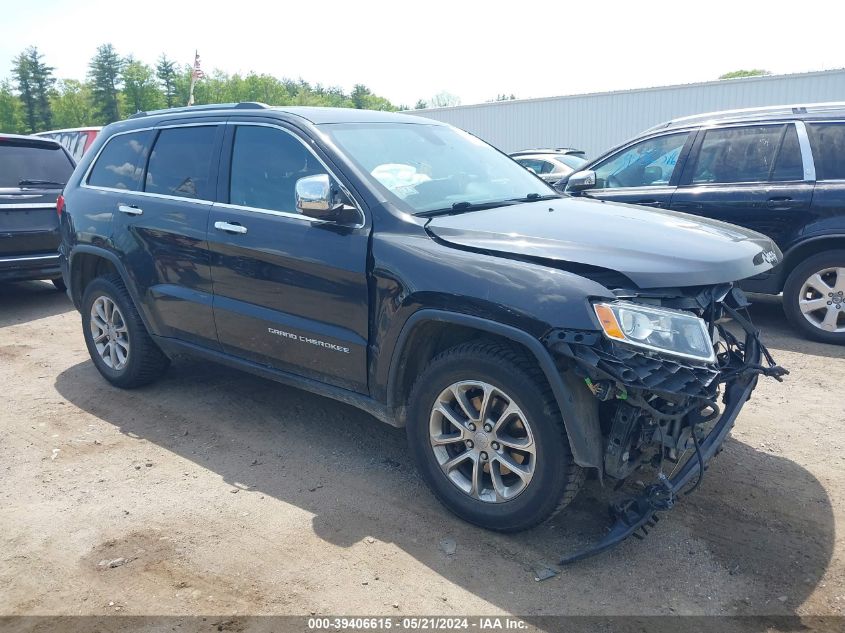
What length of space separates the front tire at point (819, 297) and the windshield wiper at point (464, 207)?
10.8 feet

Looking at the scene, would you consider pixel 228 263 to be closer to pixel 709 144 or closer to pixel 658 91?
pixel 709 144

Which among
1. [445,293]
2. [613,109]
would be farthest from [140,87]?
[445,293]

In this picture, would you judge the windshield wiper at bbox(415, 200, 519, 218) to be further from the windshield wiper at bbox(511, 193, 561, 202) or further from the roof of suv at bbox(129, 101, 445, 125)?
the roof of suv at bbox(129, 101, 445, 125)

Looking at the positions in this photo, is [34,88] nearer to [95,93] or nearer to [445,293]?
[95,93]

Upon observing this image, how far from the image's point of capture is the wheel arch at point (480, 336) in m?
2.82

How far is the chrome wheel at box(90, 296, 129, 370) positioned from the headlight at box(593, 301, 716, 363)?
3.72m

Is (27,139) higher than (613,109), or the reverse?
(613,109)

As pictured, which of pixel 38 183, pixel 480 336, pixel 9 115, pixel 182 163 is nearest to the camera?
pixel 480 336

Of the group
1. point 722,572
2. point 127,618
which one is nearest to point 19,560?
point 127,618

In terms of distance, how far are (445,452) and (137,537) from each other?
60.1 inches

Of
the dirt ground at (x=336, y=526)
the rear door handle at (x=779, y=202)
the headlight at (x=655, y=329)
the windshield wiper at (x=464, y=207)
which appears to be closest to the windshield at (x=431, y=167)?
the windshield wiper at (x=464, y=207)

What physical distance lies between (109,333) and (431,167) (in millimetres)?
2869

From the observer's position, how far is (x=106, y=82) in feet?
183

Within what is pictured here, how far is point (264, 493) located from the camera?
372 cm
